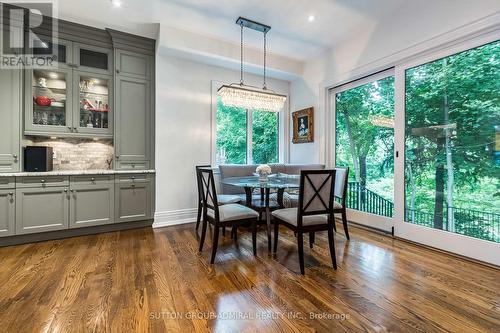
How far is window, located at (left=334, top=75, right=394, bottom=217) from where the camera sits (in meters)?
3.28

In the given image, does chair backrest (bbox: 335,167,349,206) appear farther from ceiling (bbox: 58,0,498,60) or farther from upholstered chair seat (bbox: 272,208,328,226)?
ceiling (bbox: 58,0,498,60)

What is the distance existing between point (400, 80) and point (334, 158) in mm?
1546

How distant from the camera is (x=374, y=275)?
81.6 inches

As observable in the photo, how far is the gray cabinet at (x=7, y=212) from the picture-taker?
2715mm

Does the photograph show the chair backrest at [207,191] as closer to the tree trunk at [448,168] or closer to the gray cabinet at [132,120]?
the gray cabinet at [132,120]

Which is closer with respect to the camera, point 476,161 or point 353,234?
point 476,161

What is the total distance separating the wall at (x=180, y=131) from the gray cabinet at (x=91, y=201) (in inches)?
25.5

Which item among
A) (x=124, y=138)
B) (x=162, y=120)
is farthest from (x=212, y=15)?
(x=124, y=138)

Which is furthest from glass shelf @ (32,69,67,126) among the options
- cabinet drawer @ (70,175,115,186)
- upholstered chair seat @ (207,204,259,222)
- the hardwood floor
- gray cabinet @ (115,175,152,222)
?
upholstered chair seat @ (207,204,259,222)

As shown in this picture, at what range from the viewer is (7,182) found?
8.94 feet

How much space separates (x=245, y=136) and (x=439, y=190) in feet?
9.79

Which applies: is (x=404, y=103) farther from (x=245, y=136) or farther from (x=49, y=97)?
(x=49, y=97)

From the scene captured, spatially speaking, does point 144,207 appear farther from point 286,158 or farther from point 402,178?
point 402,178
